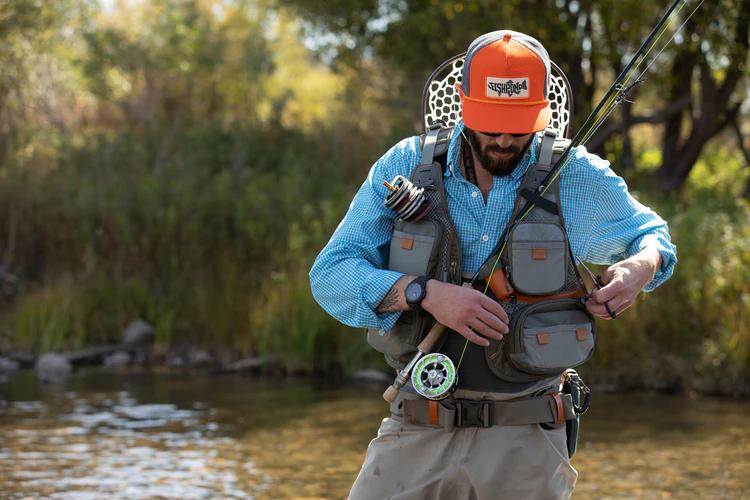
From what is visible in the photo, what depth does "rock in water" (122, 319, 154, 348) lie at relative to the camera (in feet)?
41.6

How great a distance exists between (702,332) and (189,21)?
73.6 feet

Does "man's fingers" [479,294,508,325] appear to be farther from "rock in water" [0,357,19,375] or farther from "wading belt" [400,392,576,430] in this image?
"rock in water" [0,357,19,375]

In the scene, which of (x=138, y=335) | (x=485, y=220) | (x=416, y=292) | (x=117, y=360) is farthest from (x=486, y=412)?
(x=138, y=335)

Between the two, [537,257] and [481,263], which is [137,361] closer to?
[481,263]

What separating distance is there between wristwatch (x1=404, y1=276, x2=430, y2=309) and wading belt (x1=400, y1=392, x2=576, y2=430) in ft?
0.94

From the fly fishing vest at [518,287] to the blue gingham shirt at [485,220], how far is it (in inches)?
1.9

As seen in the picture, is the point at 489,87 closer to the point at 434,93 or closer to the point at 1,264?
the point at 434,93

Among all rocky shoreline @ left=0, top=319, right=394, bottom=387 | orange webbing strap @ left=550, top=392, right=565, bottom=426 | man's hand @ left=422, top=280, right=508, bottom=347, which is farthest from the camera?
rocky shoreline @ left=0, top=319, right=394, bottom=387

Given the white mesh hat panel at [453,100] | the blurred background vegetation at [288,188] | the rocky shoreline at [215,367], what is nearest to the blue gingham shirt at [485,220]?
the white mesh hat panel at [453,100]

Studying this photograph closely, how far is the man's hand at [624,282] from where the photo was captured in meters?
3.10

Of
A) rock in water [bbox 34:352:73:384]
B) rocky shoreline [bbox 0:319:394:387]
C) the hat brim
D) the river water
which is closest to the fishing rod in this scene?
the hat brim

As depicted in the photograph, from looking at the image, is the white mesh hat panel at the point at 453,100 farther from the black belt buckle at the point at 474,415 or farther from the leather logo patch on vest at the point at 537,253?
the black belt buckle at the point at 474,415

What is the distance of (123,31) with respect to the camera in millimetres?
26438

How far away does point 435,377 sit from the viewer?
124 inches
